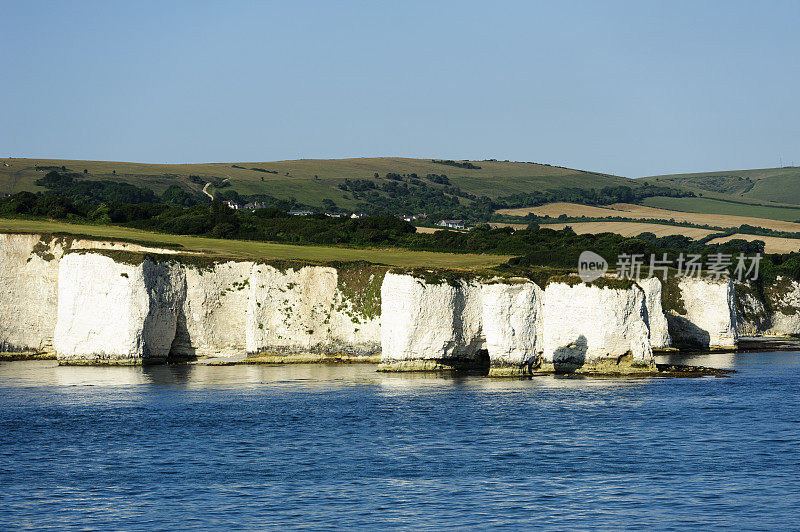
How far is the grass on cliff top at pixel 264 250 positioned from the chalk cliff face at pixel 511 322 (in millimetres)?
16605

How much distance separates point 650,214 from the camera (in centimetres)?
17138

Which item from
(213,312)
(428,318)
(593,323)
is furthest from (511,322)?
(213,312)

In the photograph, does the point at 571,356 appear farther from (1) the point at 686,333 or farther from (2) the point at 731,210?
(2) the point at 731,210

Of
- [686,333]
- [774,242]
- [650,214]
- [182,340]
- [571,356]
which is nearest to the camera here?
[571,356]

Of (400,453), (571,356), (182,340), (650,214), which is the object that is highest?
(650,214)

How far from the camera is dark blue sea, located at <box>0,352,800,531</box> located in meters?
26.0

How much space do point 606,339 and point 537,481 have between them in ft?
79.8

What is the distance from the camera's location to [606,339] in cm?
5288

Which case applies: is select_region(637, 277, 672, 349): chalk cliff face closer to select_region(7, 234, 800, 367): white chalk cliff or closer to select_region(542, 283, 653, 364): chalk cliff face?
select_region(7, 234, 800, 367): white chalk cliff

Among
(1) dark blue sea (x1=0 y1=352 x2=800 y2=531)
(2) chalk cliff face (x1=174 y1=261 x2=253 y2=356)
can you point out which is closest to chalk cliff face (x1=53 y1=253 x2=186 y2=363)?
(2) chalk cliff face (x1=174 y1=261 x2=253 y2=356)

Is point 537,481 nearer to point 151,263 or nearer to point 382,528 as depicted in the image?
point 382,528

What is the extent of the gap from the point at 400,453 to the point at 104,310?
3256 cm

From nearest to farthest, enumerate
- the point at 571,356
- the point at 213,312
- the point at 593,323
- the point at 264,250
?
the point at 593,323 < the point at 571,356 < the point at 213,312 < the point at 264,250

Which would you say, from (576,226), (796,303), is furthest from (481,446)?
(576,226)
